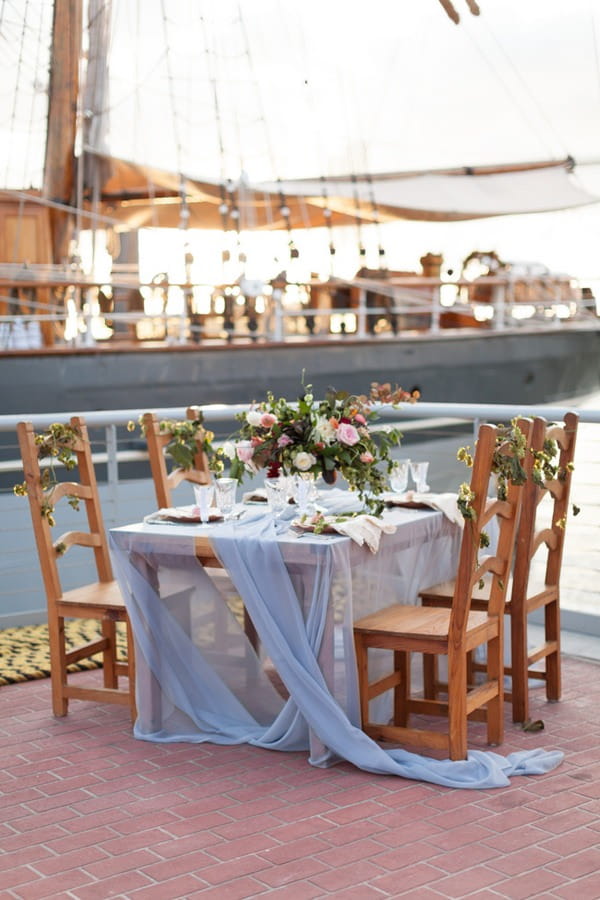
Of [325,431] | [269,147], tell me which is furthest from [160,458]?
[269,147]

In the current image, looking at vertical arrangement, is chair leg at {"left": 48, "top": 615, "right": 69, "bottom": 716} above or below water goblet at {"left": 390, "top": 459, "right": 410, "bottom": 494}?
below

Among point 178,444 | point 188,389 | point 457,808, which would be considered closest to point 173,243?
point 188,389

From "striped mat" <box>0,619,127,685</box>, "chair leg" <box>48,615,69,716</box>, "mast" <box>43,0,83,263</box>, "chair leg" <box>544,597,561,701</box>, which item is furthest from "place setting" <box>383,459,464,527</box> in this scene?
"mast" <box>43,0,83,263</box>

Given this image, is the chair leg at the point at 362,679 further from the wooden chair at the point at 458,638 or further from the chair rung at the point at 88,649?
the chair rung at the point at 88,649

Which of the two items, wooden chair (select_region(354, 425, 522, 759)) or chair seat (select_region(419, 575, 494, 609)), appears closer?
wooden chair (select_region(354, 425, 522, 759))

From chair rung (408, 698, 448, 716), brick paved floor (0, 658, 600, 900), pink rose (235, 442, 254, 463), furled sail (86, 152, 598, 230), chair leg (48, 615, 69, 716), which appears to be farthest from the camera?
furled sail (86, 152, 598, 230)

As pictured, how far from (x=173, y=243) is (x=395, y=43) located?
3.17m

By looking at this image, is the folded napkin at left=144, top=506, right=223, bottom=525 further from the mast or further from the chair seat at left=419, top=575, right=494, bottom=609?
the mast

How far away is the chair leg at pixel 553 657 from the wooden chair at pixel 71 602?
4.41 feet

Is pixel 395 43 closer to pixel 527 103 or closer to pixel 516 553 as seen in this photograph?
pixel 527 103

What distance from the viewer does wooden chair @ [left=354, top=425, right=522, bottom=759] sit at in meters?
3.23

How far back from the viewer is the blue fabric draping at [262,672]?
3.29 meters

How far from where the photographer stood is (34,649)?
4758 mm

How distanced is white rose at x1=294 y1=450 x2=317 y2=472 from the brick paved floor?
2.70 ft
